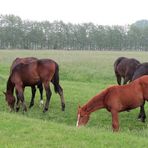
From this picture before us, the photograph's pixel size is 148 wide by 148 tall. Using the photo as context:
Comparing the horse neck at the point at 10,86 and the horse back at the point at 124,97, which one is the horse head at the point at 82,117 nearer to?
the horse back at the point at 124,97

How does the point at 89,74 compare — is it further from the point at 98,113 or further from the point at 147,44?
the point at 147,44

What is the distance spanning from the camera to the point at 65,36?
107625 mm

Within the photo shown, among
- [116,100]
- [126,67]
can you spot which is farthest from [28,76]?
[116,100]

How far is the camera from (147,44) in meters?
118

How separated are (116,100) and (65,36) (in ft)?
326

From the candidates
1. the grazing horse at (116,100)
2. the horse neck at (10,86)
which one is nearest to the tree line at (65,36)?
the horse neck at (10,86)

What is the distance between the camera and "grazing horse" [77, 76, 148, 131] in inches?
355

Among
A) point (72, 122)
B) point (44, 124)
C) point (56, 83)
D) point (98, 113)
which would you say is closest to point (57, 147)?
point (44, 124)

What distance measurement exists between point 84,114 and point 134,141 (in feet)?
7.74

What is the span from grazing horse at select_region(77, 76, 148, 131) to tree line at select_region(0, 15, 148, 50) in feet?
293

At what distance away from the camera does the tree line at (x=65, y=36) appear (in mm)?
99506

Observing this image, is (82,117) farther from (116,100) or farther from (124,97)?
(124,97)

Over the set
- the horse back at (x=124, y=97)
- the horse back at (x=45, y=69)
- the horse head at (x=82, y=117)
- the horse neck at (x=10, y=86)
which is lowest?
the horse head at (x=82, y=117)

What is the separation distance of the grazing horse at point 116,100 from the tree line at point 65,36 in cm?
8945
